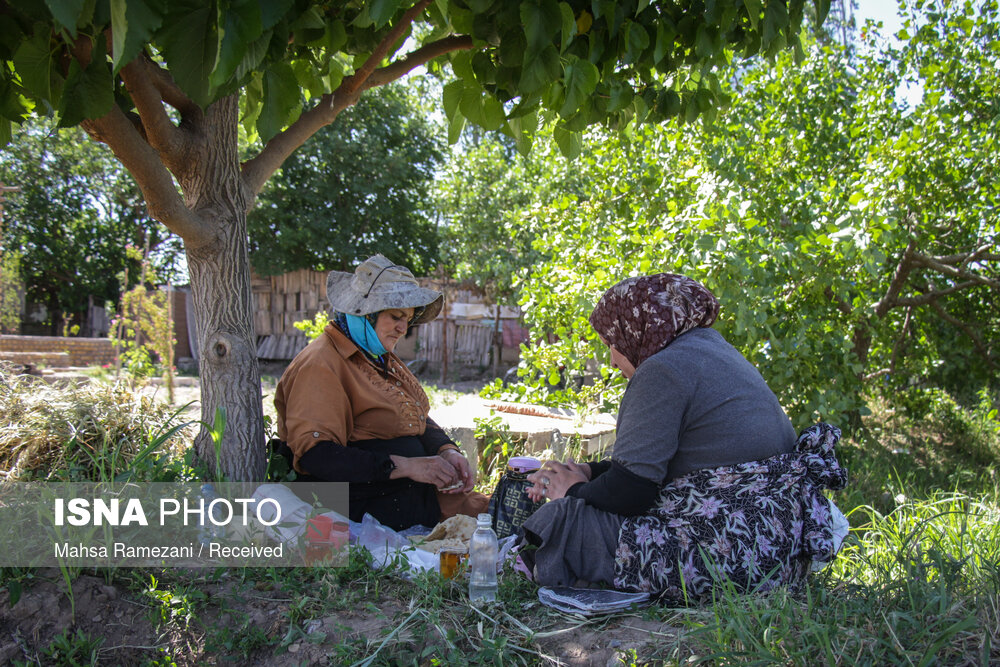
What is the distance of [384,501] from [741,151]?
323 cm

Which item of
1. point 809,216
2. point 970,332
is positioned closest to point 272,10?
point 809,216

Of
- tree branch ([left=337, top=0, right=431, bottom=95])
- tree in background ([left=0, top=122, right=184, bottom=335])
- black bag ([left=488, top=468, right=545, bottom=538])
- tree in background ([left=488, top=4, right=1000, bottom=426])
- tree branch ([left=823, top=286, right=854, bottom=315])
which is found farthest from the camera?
tree in background ([left=0, top=122, right=184, bottom=335])

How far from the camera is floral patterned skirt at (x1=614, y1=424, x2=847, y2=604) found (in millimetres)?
2189

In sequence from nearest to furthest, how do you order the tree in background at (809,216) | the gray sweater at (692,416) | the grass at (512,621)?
1. the grass at (512,621)
2. the gray sweater at (692,416)
3. the tree in background at (809,216)

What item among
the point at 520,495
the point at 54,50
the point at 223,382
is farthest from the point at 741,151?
the point at 54,50

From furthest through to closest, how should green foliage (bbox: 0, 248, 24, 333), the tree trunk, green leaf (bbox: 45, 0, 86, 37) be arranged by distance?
1. green foliage (bbox: 0, 248, 24, 333)
2. the tree trunk
3. green leaf (bbox: 45, 0, 86, 37)

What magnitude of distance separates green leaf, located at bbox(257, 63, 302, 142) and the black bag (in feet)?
5.17

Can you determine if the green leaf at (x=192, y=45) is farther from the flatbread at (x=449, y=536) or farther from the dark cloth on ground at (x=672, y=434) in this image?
the flatbread at (x=449, y=536)

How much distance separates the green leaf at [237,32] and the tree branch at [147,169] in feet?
3.00

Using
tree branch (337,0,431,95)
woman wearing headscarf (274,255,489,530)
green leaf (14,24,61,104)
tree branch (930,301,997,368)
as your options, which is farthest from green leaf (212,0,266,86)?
tree branch (930,301,997,368)

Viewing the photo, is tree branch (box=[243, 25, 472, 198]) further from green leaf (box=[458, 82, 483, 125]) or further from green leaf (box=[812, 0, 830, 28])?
green leaf (box=[812, 0, 830, 28])

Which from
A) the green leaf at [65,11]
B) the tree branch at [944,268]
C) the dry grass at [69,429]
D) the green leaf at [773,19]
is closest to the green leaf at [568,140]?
the green leaf at [773,19]

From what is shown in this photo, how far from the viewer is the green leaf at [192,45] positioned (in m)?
1.68

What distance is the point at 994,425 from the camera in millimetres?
6434
